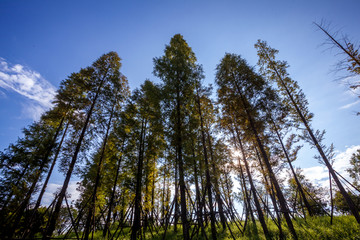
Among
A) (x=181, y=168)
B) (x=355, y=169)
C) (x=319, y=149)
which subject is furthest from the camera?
(x=355, y=169)

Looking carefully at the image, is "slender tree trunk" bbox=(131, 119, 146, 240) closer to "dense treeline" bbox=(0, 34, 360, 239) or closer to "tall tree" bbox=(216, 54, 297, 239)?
"dense treeline" bbox=(0, 34, 360, 239)

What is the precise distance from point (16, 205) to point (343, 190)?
67.6 ft

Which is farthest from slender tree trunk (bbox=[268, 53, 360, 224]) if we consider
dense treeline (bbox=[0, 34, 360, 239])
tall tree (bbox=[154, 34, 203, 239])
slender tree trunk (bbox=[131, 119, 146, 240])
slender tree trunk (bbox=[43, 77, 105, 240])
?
→ slender tree trunk (bbox=[43, 77, 105, 240])

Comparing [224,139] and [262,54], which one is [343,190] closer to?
[224,139]

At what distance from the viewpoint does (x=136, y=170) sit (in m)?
10.2

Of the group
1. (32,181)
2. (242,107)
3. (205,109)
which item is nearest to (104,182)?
(32,181)

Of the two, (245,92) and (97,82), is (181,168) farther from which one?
(97,82)

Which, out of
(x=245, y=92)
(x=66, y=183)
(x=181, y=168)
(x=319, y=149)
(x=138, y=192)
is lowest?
(x=138, y=192)

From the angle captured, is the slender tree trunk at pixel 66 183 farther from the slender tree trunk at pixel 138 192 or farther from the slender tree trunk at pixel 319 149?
the slender tree trunk at pixel 319 149

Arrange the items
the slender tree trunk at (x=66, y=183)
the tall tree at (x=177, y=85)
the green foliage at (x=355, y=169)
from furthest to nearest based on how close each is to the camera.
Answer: the green foliage at (x=355, y=169)
the tall tree at (x=177, y=85)
the slender tree trunk at (x=66, y=183)

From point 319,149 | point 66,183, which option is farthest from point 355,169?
point 66,183

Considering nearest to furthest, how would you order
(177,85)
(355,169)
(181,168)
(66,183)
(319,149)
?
(181,168) < (66,183) < (177,85) < (319,149) < (355,169)

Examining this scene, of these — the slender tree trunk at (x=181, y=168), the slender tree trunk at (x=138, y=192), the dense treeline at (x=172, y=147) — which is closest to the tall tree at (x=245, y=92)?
the dense treeline at (x=172, y=147)

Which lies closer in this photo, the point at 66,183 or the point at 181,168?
the point at 181,168
